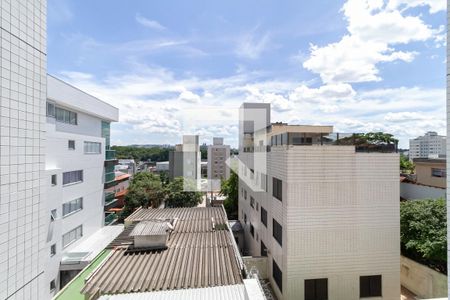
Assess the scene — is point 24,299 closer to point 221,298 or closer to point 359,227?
point 221,298

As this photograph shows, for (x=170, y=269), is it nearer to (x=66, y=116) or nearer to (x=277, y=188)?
(x=277, y=188)

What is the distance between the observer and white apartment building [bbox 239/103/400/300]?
374 inches

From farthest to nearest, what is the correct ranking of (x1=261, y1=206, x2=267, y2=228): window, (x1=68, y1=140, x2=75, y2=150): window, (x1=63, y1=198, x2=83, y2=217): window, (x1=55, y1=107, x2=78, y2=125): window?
(x1=68, y1=140, x2=75, y2=150): window
(x1=55, y1=107, x2=78, y2=125): window
(x1=63, y1=198, x2=83, y2=217): window
(x1=261, y1=206, x2=267, y2=228): window

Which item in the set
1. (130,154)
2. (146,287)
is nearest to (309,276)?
(146,287)

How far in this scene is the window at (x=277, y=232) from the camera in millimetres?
10245

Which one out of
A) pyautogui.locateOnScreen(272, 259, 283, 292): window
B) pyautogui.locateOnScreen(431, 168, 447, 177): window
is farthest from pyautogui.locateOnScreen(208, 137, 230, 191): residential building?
pyautogui.locateOnScreen(272, 259, 283, 292): window

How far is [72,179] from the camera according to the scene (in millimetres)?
15469

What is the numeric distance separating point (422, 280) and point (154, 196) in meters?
24.2

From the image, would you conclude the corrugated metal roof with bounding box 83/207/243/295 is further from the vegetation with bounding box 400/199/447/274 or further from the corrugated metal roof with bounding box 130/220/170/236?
the vegetation with bounding box 400/199/447/274

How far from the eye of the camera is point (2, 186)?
2434 mm

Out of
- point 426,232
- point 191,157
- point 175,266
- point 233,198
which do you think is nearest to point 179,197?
point 233,198

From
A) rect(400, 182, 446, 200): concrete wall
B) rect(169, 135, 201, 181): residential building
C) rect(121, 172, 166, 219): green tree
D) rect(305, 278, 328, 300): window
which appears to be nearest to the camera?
rect(305, 278, 328, 300): window

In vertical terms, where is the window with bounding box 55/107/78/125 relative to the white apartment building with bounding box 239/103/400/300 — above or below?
above

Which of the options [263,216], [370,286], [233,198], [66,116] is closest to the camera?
[370,286]
